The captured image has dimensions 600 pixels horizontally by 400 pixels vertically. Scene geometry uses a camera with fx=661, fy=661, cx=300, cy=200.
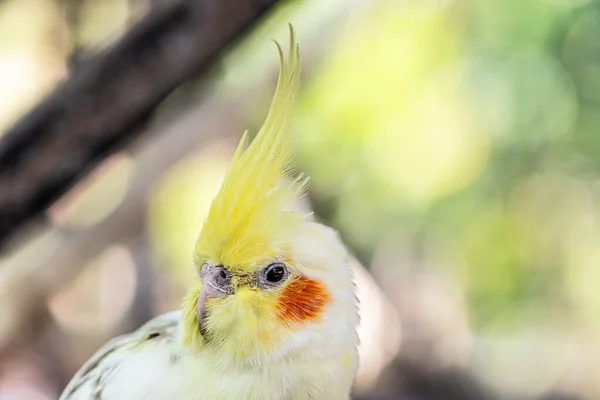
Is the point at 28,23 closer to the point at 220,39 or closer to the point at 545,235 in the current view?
the point at 220,39

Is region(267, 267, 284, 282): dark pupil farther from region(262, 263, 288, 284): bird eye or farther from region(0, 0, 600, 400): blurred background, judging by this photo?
region(0, 0, 600, 400): blurred background

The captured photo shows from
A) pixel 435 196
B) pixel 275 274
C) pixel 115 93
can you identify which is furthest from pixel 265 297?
pixel 435 196

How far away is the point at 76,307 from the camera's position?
2223 mm

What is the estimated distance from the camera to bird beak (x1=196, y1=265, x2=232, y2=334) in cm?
79

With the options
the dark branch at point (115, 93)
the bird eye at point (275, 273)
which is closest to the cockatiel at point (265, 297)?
the bird eye at point (275, 273)

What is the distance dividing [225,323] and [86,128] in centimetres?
49

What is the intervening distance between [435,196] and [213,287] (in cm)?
168

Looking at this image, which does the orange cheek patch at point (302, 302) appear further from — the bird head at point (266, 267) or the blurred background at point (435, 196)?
the blurred background at point (435, 196)

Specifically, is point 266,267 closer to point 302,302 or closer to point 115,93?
point 302,302

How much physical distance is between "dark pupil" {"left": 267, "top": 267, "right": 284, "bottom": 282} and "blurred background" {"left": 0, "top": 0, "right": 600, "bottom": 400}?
1.14m

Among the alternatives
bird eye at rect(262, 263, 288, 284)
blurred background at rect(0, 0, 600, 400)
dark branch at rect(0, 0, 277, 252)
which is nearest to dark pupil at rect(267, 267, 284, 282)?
bird eye at rect(262, 263, 288, 284)

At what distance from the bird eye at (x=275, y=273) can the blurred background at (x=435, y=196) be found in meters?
1.14

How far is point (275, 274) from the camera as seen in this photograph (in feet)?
2.60

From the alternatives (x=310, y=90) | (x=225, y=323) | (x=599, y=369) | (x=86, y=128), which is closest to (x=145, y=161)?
(x=86, y=128)
